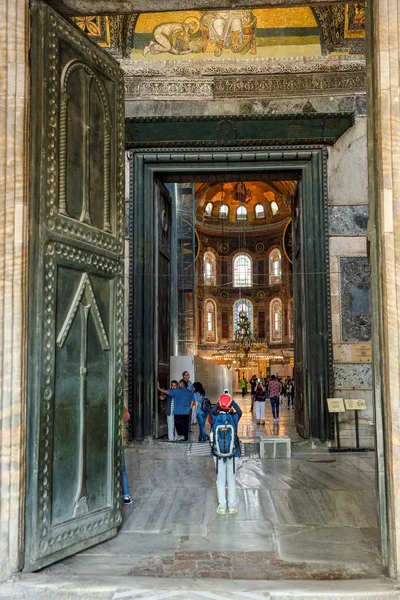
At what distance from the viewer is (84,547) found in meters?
5.16

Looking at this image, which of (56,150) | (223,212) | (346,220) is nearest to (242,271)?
(223,212)

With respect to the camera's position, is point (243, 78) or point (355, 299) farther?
point (243, 78)

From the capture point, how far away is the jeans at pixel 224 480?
22.0ft

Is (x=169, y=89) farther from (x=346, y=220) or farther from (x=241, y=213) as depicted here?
(x=241, y=213)

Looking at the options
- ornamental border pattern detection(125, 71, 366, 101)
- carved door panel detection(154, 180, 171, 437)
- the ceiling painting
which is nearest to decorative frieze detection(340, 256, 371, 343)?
ornamental border pattern detection(125, 71, 366, 101)

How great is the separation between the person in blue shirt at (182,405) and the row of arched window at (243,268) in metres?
29.6

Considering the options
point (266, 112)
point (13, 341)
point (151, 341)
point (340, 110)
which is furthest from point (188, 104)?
point (13, 341)

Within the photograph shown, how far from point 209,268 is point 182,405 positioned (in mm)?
30538

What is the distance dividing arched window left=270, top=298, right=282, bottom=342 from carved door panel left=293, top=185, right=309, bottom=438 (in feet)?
97.0

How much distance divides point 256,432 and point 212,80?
8.44 m

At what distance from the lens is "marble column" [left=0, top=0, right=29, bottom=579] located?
442cm

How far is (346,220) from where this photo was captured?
488 inches

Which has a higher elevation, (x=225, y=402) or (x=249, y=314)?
(x=249, y=314)

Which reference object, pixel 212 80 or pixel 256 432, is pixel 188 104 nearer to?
pixel 212 80
